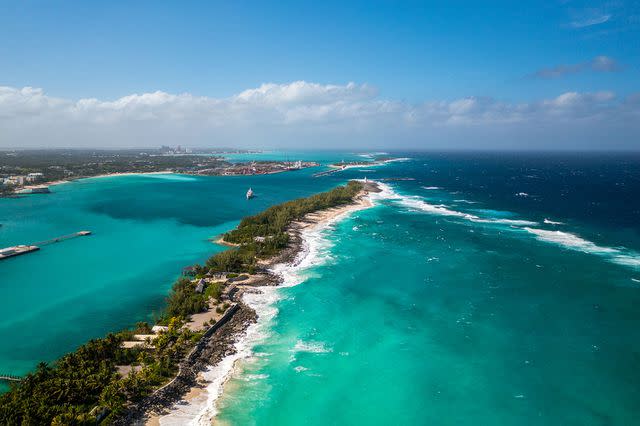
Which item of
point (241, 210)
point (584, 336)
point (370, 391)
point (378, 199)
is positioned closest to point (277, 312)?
point (370, 391)

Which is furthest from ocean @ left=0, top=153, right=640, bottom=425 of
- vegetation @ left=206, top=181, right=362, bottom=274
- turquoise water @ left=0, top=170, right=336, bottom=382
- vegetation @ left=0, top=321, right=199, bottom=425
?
vegetation @ left=206, top=181, right=362, bottom=274

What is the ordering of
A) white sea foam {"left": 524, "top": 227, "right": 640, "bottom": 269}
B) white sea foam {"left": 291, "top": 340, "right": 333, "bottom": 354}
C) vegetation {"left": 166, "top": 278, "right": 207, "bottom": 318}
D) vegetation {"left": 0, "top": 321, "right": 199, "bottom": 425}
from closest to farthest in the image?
vegetation {"left": 0, "top": 321, "right": 199, "bottom": 425} → white sea foam {"left": 291, "top": 340, "right": 333, "bottom": 354} → vegetation {"left": 166, "top": 278, "right": 207, "bottom": 318} → white sea foam {"left": 524, "top": 227, "right": 640, "bottom": 269}

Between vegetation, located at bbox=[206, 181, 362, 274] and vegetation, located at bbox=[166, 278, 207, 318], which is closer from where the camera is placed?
vegetation, located at bbox=[166, 278, 207, 318]

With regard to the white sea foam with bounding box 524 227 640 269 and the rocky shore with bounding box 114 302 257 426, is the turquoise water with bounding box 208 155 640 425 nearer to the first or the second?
the white sea foam with bounding box 524 227 640 269

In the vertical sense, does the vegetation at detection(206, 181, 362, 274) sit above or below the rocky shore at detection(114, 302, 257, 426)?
above

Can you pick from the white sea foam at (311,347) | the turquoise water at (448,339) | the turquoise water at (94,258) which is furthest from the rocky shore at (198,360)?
the turquoise water at (94,258)

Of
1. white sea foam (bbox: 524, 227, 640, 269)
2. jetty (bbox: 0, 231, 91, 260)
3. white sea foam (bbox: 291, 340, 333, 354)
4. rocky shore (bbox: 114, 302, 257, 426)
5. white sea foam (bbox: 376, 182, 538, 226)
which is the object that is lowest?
white sea foam (bbox: 291, 340, 333, 354)

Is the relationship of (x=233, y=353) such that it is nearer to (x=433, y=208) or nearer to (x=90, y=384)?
(x=90, y=384)
